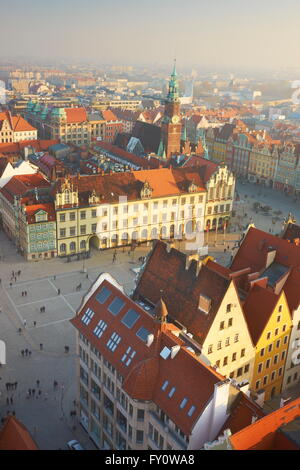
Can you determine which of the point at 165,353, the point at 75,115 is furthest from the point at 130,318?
the point at 75,115

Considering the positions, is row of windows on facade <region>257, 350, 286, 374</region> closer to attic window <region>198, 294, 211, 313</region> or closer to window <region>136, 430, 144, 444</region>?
attic window <region>198, 294, 211, 313</region>

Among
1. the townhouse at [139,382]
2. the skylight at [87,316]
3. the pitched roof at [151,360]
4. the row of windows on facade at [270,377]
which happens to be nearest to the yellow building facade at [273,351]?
the row of windows on facade at [270,377]

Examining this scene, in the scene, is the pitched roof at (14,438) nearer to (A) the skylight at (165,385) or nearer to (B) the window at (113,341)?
(B) the window at (113,341)

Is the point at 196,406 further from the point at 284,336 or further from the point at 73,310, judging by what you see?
the point at 73,310

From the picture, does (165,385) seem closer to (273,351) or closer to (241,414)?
(241,414)

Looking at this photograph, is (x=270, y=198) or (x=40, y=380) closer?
(x=40, y=380)
